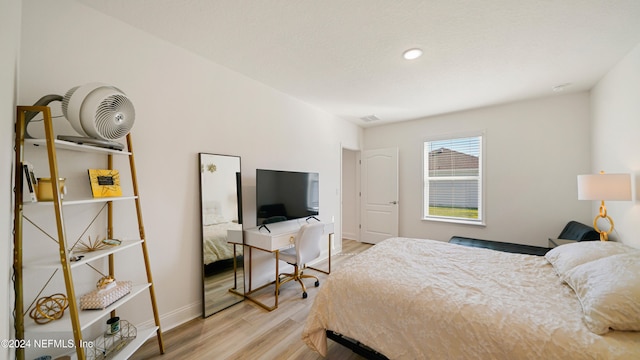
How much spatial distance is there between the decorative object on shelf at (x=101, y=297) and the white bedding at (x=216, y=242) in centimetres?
77

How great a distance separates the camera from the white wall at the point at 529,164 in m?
3.18

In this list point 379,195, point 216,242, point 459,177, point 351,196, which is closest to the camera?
point 216,242

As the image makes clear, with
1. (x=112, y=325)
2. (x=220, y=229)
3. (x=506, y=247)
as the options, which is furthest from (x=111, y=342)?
(x=506, y=247)

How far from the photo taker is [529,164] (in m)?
3.46

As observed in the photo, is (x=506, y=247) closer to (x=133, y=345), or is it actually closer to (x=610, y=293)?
(x=610, y=293)

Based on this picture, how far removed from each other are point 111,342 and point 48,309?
447 mm

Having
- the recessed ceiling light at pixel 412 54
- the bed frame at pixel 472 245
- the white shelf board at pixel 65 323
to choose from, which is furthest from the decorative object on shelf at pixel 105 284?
the recessed ceiling light at pixel 412 54

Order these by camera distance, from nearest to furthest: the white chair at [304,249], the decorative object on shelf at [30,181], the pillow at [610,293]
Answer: the pillow at [610,293], the decorative object on shelf at [30,181], the white chair at [304,249]

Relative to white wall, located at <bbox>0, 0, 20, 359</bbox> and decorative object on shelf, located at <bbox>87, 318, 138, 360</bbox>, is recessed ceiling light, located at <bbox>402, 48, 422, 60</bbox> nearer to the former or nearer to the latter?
white wall, located at <bbox>0, 0, 20, 359</bbox>

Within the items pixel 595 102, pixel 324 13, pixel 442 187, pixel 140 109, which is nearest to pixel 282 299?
pixel 140 109

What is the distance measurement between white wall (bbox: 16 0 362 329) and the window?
3.02 m

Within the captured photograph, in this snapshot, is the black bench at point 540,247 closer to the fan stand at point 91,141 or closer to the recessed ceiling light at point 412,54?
the recessed ceiling light at point 412,54

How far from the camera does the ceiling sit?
5.33 ft

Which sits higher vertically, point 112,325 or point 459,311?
point 459,311
